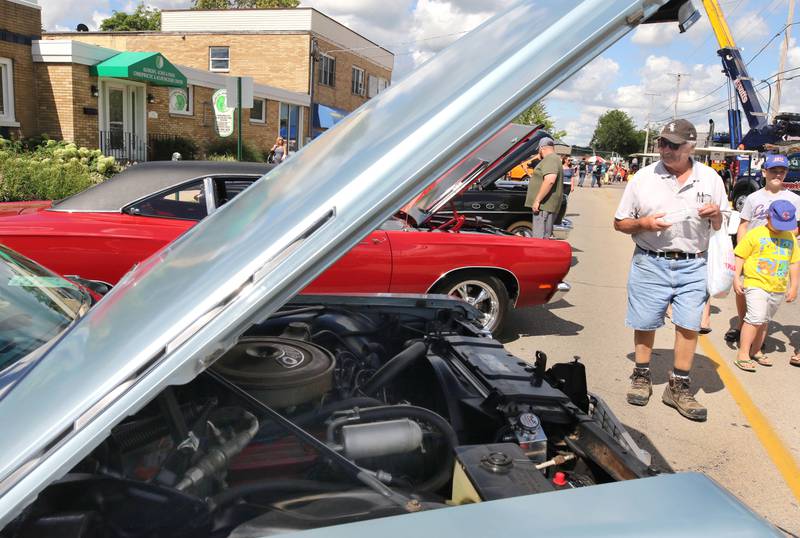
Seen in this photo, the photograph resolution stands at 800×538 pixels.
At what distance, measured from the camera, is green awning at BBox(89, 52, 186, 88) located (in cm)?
1705

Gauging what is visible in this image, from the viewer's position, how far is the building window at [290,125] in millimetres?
29609

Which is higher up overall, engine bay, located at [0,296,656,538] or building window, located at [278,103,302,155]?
building window, located at [278,103,302,155]

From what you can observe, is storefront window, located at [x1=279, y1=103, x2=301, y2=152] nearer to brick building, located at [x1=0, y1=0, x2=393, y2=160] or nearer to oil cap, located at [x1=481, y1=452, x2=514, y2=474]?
brick building, located at [x1=0, y1=0, x2=393, y2=160]

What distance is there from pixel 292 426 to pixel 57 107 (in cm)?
1838

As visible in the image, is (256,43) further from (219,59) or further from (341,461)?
(341,461)

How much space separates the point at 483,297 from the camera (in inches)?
225

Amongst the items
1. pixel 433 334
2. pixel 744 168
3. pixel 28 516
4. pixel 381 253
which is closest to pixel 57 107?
pixel 381 253

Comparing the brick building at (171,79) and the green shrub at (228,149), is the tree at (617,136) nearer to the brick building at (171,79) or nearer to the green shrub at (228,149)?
the brick building at (171,79)

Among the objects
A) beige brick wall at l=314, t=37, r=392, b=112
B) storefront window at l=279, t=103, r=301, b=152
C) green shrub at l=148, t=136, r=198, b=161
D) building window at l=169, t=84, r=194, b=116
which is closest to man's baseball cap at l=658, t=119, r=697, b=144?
green shrub at l=148, t=136, r=198, b=161

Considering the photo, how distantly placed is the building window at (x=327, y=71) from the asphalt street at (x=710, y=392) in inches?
1084

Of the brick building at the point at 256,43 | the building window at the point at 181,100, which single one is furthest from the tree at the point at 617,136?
the building window at the point at 181,100

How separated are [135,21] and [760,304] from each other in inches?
2601

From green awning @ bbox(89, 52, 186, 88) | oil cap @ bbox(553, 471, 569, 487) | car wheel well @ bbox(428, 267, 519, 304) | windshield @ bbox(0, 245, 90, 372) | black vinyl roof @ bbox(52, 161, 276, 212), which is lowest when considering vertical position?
car wheel well @ bbox(428, 267, 519, 304)

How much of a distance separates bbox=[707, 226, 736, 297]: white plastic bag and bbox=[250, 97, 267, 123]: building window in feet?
82.9
